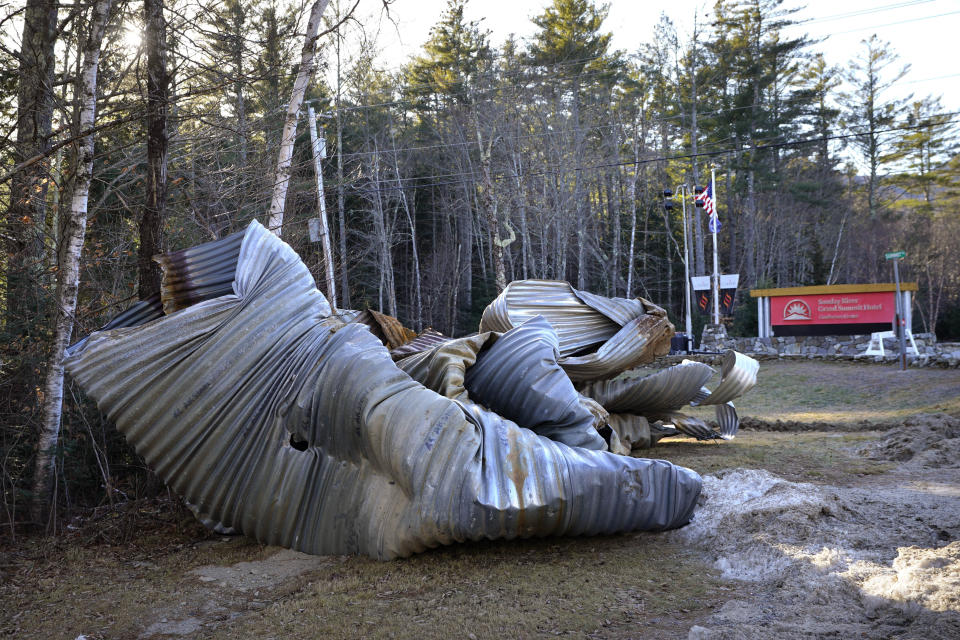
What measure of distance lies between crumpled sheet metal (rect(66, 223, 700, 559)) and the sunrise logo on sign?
20485 mm

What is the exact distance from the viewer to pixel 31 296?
7215 millimetres

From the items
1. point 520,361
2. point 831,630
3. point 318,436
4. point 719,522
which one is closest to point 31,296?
point 318,436

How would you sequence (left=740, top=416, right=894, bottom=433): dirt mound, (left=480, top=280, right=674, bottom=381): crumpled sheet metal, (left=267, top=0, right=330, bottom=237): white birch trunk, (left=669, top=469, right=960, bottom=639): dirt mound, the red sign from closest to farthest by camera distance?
(left=669, top=469, right=960, bottom=639): dirt mound < (left=480, top=280, right=674, bottom=381): crumpled sheet metal < (left=267, top=0, right=330, bottom=237): white birch trunk < (left=740, top=416, right=894, bottom=433): dirt mound < the red sign

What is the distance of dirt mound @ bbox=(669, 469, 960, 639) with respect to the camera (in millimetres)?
3150

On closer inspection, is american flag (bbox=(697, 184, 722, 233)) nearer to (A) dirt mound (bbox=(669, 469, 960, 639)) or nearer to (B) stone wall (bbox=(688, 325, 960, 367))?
(B) stone wall (bbox=(688, 325, 960, 367))

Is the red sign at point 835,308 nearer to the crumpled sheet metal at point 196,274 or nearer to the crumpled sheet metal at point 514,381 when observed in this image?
the crumpled sheet metal at point 514,381

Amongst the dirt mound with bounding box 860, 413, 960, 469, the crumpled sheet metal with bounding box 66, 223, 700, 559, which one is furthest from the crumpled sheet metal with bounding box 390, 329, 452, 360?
the dirt mound with bounding box 860, 413, 960, 469

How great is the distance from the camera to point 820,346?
2323cm

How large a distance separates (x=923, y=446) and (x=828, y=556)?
504cm

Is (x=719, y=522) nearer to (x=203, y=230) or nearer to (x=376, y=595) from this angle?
(x=376, y=595)

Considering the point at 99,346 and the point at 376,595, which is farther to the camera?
the point at 99,346

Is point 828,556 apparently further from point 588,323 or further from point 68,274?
point 68,274

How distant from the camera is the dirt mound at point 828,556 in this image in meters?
3.15

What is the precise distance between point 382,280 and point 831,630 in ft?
89.4
